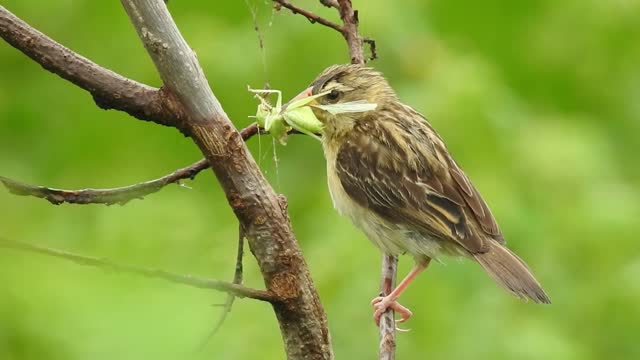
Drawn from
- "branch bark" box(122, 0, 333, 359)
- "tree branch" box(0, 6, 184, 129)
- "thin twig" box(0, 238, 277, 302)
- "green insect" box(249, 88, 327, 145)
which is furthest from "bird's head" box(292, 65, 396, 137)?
"thin twig" box(0, 238, 277, 302)

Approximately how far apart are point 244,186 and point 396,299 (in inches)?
78.8

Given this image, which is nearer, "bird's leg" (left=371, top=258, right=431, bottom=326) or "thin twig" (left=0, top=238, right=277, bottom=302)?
"thin twig" (left=0, top=238, right=277, bottom=302)

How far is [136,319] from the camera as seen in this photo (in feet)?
4.28

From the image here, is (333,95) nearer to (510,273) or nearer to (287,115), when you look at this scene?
(287,115)

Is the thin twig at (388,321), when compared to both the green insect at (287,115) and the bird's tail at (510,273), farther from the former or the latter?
the green insect at (287,115)

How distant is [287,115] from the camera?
3.69 meters

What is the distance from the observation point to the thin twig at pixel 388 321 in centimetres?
314

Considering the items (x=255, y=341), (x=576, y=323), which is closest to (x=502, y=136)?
(x=576, y=323)

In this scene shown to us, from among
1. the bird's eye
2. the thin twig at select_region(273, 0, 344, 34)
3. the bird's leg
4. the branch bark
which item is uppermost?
the bird's eye

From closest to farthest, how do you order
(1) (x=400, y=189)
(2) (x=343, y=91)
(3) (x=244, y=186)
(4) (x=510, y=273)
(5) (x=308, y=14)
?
(3) (x=244, y=186) → (5) (x=308, y=14) → (4) (x=510, y=273) → (1) (x=400, y=189) → (2) (x=343, y=91)

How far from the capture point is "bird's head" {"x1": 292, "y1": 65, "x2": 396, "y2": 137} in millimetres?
4367

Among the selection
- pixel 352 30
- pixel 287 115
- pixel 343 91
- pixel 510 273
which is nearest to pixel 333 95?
pixel 343 91

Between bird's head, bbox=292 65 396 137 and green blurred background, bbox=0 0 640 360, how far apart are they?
0.32 m

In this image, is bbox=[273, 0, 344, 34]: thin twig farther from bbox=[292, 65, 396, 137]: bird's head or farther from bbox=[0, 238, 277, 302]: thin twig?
bbox=[0, 238, 277, 302]: thin twig
